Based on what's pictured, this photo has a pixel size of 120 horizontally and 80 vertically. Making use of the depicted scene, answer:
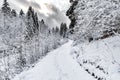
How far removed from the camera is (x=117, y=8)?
34.3 ft

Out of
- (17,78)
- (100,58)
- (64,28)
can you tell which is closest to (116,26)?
(100,58)

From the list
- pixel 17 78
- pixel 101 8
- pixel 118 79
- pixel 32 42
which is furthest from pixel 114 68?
pixel 32 42

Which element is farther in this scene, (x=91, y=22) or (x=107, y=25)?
(x=91, y=22)

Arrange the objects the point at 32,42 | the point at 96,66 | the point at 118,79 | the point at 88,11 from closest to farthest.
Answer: the point at 118,79, the point at 96,66, the point at 88,11, the point at 32,42

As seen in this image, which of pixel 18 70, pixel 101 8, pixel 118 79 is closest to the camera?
pixel 118 79

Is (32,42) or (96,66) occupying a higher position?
(32,42)

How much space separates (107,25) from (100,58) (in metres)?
2.10

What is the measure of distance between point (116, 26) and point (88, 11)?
284 cm

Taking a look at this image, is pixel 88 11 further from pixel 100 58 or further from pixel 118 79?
pixel 118 79

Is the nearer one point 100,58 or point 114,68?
point 114,68

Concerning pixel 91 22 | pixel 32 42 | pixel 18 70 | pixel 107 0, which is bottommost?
pixel 18 70

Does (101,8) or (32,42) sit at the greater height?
(101,8)

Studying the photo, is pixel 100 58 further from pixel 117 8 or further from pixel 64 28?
pixel 64 28

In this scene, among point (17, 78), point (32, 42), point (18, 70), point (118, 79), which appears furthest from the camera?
point (32, 42)
